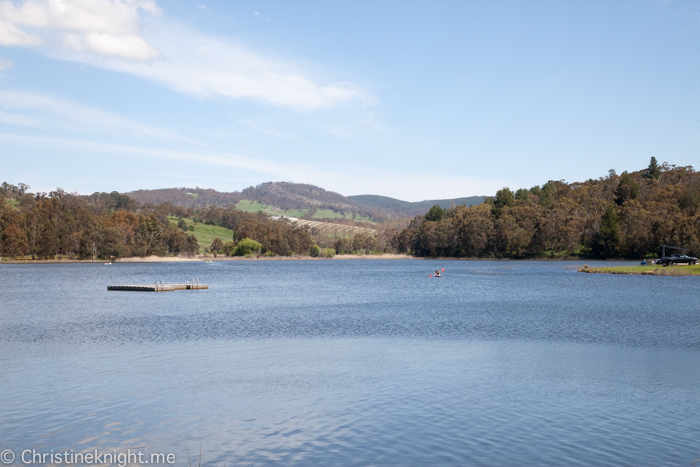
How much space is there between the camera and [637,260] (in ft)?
532

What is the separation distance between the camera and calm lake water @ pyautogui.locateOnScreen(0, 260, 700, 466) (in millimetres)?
14297

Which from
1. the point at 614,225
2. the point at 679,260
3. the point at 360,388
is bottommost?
the point at 360,388

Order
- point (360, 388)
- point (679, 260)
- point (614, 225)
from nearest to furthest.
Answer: point (360, 388) → point (679, 260) → point (614, 225)

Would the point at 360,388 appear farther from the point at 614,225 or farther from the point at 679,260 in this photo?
the point at 614,225

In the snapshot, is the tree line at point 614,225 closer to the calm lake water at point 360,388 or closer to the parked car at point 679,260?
the parked car at point 679,260

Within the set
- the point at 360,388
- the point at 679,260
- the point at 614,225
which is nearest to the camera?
the point at 360,388

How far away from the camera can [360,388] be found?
20.5 metres

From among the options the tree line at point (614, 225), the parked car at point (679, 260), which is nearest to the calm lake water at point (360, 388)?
the parked car at point (679, 260)

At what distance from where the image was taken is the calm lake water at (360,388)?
14.3 meters

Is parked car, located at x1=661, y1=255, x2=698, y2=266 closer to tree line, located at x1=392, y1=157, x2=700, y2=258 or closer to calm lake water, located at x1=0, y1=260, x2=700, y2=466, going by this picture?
tree line, located at x1=392, y1=157, x2=700, y2=258

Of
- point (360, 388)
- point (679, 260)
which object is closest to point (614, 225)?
point (679, 260)

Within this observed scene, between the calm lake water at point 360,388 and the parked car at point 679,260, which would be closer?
the calm lake water at point 360,388

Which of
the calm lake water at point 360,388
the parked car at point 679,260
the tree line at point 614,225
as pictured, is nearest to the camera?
the calm lake water at point 360,388

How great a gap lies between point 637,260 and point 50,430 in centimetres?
17368
